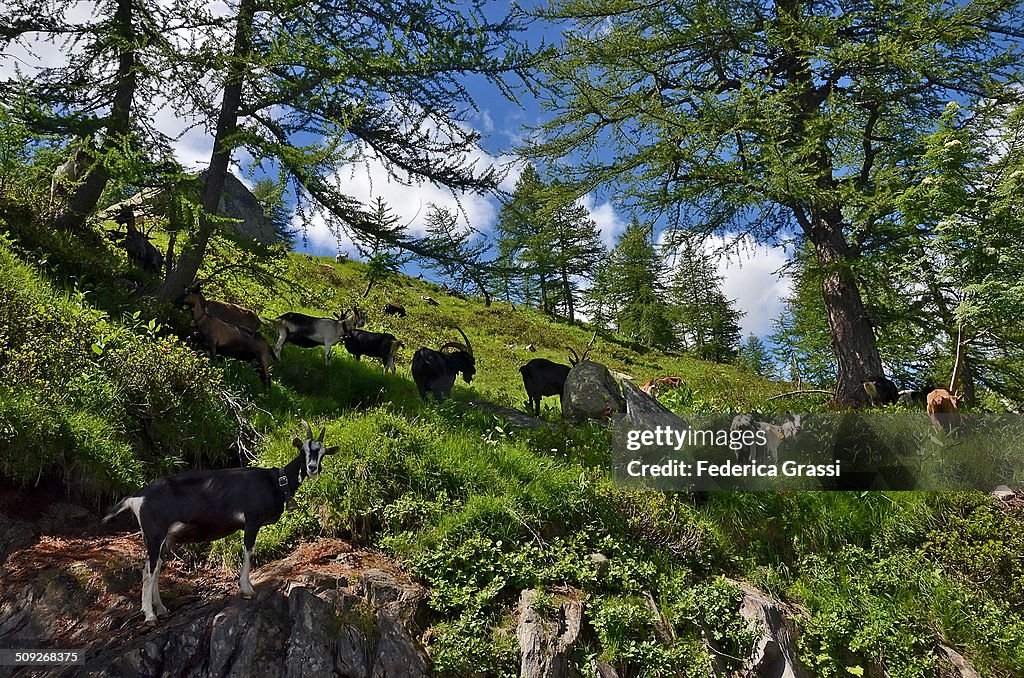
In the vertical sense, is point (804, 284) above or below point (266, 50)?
below

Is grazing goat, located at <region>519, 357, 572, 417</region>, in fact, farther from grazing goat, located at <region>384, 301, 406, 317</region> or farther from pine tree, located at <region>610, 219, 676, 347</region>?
pine tree, located at <region>610, 219, 676, 347</region>

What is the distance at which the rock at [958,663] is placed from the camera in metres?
6.46

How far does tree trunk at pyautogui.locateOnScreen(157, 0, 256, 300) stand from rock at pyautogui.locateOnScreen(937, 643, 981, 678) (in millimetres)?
12263

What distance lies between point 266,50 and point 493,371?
11.2 metres

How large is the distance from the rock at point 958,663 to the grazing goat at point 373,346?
10357 millimetres

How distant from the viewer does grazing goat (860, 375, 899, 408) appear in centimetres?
1144

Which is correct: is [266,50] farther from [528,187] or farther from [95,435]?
[95,435]

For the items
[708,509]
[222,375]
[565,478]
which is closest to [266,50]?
[222,375]

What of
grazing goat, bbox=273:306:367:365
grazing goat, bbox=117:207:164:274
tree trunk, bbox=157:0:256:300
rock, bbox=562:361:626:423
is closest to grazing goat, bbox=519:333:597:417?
rock, bbox=562:361:626:423

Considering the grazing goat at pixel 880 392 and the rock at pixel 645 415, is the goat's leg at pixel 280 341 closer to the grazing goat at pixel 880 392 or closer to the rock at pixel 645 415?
the rock at pixel 645 415

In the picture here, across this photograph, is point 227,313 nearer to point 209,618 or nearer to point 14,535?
point 14,535

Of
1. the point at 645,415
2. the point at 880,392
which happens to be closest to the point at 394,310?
the point at 645,415

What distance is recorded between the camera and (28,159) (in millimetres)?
8883

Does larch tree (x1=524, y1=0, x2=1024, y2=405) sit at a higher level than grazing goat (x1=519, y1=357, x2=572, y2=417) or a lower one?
higher
